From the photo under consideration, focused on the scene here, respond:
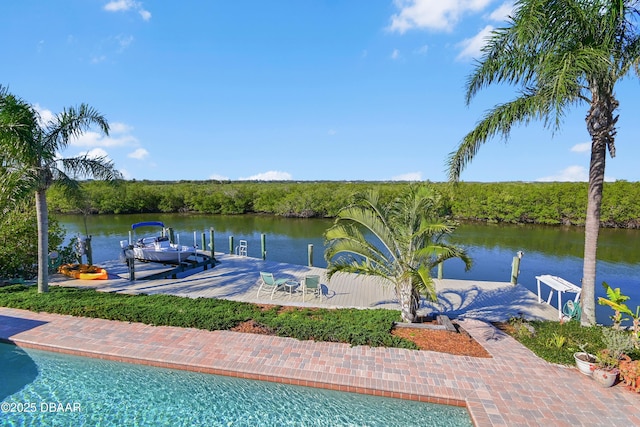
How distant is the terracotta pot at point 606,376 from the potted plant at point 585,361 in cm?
13

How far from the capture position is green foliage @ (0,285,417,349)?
660cm

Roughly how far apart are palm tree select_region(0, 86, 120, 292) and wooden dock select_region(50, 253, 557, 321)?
8.64 feet

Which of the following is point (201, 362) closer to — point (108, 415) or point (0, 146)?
point (108, 415)

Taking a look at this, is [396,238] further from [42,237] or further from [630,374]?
[42,237]

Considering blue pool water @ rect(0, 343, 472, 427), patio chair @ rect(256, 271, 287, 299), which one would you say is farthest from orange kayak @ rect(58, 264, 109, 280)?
blue pool water @ rect(0, 343, 472, 427)

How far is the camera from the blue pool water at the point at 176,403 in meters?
4.55

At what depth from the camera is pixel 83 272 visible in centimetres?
1108

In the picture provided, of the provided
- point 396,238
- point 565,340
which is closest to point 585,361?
point 565,340

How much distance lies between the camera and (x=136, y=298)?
8.67 m

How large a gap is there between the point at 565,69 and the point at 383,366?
562 cm

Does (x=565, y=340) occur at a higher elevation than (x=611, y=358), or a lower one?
lower

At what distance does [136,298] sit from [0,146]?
4.81 metres

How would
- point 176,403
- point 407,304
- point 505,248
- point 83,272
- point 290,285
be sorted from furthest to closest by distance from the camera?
point 505,248 → point 83,272 → point 290,285 → point 407,304 → point 176,403

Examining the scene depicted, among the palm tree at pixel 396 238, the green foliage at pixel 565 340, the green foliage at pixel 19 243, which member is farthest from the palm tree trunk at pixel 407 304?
the green foliage at pixel 19 243
